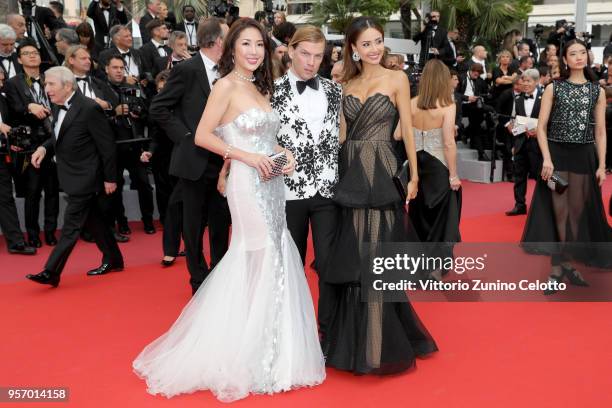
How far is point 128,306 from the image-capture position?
468cm

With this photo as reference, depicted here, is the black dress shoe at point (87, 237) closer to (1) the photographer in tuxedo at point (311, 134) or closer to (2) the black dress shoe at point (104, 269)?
(2) the black dress shoe at point (104, 269)

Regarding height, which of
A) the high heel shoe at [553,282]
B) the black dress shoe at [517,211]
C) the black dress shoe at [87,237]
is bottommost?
the black dress shoe at [517,211]

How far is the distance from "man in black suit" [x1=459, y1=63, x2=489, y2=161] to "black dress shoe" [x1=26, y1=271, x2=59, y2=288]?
722cm

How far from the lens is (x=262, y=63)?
3.41m

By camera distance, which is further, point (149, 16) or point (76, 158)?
point (149, 16)

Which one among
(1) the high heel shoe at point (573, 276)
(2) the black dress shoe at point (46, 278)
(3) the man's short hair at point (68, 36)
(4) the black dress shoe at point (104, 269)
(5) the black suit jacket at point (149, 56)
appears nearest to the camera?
(1) the high heel shoe at point (573, 276)

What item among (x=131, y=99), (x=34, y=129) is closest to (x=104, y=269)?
(x=34, y=129)

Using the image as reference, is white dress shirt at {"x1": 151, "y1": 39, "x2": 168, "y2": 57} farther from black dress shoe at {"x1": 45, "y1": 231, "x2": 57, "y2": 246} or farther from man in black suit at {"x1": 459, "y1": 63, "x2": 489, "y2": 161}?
man in black suit at {"x1": 459, "y1": 63, "x2": 489, "y2": 161}

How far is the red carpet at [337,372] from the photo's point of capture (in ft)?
10.4

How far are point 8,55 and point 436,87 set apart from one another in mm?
4726

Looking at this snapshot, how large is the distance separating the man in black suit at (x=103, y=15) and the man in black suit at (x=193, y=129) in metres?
5.56

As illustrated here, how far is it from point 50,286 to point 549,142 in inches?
155

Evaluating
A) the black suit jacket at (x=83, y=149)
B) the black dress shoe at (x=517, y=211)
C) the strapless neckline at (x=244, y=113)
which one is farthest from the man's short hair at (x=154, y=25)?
the strapless neckline at (x=244, y=113)
